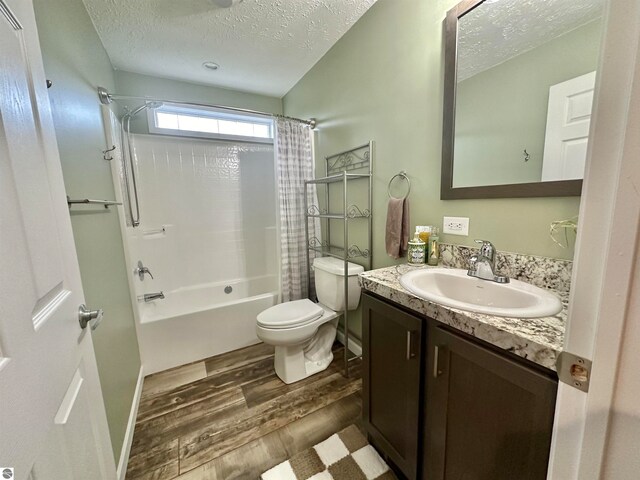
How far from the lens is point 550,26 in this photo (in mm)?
926

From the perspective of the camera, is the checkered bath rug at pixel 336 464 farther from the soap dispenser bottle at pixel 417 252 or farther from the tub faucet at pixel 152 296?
the tub faucet at pixel 152 296

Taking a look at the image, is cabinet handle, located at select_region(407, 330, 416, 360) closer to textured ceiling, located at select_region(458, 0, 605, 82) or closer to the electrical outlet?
the electrical outlet

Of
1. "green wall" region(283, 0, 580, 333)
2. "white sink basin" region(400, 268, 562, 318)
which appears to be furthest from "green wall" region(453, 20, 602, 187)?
"white sink basin" region(400, 268, 562, 318)

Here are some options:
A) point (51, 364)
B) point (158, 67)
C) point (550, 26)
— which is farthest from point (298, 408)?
point (158, 67)

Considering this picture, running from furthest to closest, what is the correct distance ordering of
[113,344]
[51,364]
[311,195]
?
1. [311,195]
2. [113,344]
3. [51,364]

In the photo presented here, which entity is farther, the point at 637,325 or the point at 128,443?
the point at 128,443

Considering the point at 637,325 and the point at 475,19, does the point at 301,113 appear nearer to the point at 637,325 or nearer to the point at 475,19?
the point at 475,19

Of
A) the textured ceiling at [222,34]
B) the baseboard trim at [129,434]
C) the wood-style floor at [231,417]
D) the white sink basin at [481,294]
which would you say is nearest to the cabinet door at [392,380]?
the white sink basin at [481,294]

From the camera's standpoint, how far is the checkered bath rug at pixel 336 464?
45.6 inches

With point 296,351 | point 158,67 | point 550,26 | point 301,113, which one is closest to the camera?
point 550,26

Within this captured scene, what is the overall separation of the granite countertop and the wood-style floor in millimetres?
1036

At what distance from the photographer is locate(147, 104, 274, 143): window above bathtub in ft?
7.93

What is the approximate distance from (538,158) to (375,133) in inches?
37.3

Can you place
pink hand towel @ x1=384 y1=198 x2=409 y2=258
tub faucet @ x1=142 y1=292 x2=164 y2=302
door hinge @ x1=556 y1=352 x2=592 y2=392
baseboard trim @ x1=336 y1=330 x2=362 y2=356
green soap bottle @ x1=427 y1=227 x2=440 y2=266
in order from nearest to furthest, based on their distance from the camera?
door hinge @ x1=556 y1=352 x2=592 y2=392, green soap bottle @ x1=427 y1=227 x2=440 y2=266, pink hand towel @ x1=384 y1=198 x2=409 y2=258, baseboard trim @ x1=336 y1=330 x2=362 y2=356, tub faucet @ x1=142 y1=292 x2=164 y2=302
